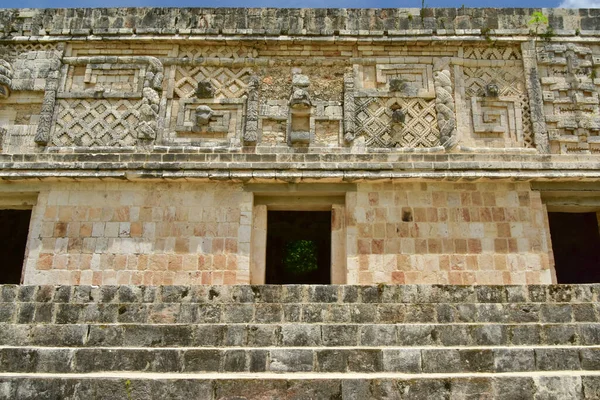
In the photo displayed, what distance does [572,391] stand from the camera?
3879 millimetres

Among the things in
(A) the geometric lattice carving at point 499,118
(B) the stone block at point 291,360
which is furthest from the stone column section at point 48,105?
(A) the geometric lattice carving at point 499,118

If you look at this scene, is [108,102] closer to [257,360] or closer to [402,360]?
[257,360]

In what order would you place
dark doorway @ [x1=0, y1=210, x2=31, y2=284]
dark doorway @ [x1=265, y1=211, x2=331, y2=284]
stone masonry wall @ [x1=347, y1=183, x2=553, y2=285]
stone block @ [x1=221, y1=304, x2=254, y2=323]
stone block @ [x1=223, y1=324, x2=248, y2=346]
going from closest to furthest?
stone block @ [x1=223, y1=324, x2=248, y2=346] → stone block @ [x1=221, y1=304, x2=254, y2=323] → stone masonry wall @ [x1=347, y1=183, x2=553, y2=285] → dark doorway @ [x1=0, y1=210, x2=31, y2=284] → dark doorway @ [x1=265, y1=211, x2=331, y2=284]

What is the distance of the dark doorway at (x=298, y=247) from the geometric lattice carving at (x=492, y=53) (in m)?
4.56

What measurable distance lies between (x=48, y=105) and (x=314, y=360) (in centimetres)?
650

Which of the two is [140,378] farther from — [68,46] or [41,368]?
[68,46]

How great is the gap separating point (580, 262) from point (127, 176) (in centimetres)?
947

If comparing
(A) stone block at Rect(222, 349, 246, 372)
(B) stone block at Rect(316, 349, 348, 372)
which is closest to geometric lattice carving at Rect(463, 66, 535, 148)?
(B) stone block at Rect(316, 349, 348, 372)

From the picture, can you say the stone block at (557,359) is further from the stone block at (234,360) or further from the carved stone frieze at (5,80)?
the carved stone frieze at (5,80)

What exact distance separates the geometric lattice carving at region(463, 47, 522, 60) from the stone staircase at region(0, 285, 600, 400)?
4745 mm

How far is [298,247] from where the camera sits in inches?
531

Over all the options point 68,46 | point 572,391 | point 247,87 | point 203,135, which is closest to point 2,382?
point 572,391

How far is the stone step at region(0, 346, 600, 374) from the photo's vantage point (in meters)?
4.18

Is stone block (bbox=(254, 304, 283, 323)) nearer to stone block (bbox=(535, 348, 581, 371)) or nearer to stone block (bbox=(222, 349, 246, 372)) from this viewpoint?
stone block (bbox=(222, 349, 246, 372))
